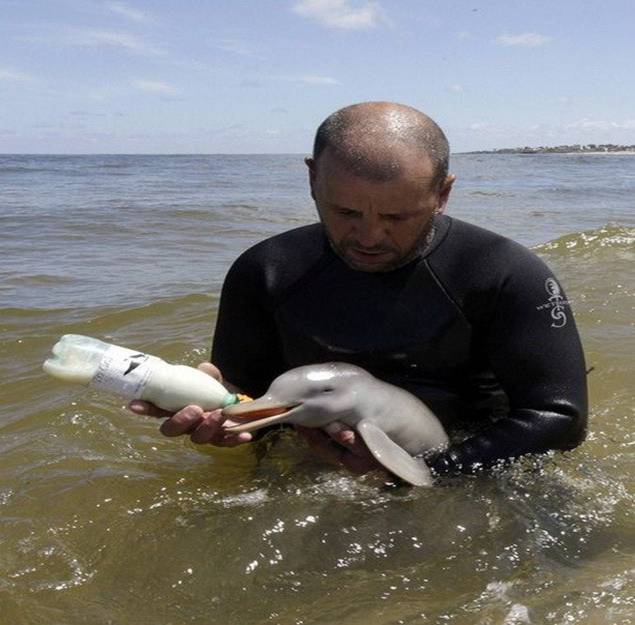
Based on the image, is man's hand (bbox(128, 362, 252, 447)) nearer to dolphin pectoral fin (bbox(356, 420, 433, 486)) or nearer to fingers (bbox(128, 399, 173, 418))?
fingers (bbox(128, 399, 173, 418))

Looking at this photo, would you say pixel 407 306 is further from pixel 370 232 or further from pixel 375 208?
pixel 375 208

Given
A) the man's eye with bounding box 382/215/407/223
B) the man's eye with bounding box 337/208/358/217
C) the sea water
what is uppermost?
the man's eye with bounding box 337/208/358/217

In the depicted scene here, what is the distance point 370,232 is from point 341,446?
91cm

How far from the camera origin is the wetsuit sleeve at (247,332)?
162 inches

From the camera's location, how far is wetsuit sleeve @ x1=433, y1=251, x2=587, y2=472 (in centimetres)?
370

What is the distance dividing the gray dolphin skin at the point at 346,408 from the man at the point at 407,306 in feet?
0.32

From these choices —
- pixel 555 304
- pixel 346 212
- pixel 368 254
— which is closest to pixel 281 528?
pixel 368 254

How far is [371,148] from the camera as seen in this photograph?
3410mm

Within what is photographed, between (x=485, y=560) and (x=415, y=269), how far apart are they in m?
1.23

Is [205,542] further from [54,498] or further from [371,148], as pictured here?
[371,148]

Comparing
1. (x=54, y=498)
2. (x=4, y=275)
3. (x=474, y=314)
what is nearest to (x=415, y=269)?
(x=474, y=314)

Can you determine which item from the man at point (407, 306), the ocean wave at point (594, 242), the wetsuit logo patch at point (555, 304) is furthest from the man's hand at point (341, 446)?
the ocean wave at point (594, 242)

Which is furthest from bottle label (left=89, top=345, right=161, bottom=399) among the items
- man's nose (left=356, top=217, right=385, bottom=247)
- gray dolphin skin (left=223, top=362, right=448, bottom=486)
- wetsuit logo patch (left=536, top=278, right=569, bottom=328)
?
wetsuit logo patch (left=536, top=278, right=569, bottom=328)

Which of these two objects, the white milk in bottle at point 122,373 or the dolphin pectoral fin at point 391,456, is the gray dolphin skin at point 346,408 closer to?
the dolphin pectoral fin at point 391,456
